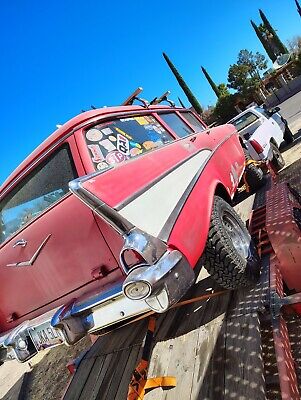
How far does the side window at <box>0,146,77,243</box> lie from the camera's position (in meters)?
2.56

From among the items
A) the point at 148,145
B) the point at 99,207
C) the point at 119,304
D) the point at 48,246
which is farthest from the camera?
the point at 148,145

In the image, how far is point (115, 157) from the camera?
101 inches

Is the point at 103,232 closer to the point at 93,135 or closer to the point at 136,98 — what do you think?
the point at 93,135

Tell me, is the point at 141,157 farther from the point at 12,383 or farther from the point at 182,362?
the point at 12,383

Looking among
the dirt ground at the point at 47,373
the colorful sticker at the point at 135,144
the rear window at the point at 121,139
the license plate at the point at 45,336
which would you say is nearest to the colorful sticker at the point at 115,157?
the rear window at the point at 121,139

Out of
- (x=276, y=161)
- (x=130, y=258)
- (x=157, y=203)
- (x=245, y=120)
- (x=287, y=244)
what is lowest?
(x=276, y=161)

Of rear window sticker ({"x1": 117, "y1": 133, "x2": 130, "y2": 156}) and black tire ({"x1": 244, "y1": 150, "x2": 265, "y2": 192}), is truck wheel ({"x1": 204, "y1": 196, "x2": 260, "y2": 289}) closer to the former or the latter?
rear window sticker ({"x1": 117, "y1": 133, "x2": 130, "y2": 156})

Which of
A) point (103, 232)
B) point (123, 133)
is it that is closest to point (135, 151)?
point (123, 133)

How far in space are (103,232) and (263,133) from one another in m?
5.67

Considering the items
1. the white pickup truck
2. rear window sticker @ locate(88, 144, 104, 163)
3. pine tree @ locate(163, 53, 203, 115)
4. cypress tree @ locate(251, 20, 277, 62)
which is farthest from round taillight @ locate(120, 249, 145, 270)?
cypress tree @ locate(251, 20, 277, 62)

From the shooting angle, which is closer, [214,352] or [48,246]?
[214,352]

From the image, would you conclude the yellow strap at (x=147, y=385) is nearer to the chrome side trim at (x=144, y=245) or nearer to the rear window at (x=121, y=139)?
the chrome side trim at (x=144, y=245)

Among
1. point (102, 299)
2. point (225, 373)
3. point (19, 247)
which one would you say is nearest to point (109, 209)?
point (102, 299)

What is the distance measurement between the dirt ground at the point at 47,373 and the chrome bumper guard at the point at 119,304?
7.38 ft
